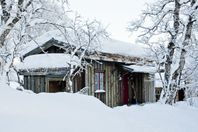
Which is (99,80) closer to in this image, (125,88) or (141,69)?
(141,69)

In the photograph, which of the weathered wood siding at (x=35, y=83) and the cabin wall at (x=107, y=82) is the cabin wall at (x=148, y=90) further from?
the weathered wood siding at (x=35, y=83)

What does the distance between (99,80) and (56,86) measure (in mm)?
2279

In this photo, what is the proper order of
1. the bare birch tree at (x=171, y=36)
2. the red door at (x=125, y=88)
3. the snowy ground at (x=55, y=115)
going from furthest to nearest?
the red door at (x=125, y=88), the bare birch tree at (x=171, y=36), the snowy ground at (x=55, y=115)

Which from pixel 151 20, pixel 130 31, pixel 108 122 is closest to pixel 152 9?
pixel 151 20

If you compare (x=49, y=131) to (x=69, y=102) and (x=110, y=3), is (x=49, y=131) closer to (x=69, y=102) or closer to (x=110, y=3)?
(x=69, y=102)

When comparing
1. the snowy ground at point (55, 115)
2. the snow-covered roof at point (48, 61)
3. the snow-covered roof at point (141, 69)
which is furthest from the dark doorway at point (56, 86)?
the snowy ground at point (55, 115)

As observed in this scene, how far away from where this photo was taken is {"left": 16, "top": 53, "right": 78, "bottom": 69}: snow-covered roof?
13.3 metres

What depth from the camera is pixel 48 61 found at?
1409 cm

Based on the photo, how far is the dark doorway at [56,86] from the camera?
1528cm

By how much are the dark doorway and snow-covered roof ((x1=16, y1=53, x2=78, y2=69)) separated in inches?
55.3

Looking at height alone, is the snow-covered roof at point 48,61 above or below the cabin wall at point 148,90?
above

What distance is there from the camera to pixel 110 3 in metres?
17.6

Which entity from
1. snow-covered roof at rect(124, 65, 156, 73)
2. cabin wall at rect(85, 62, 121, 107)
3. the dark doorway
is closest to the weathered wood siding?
the dark doorway

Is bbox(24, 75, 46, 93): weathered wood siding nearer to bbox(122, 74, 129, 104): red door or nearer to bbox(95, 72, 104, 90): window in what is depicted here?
bbox(95, 72, 104, 90): window
